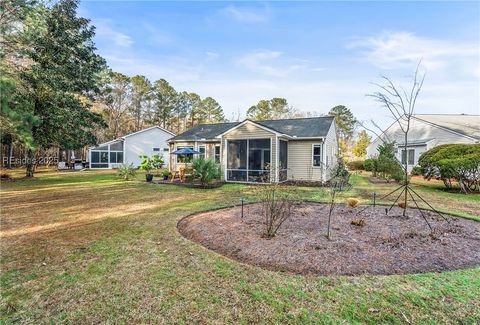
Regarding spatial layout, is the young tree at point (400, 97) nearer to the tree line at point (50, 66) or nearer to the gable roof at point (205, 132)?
the gable roof at point (205, 132)

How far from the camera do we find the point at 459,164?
10.7 meters

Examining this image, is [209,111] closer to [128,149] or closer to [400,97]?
[128,149]

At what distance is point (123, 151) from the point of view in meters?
27.8

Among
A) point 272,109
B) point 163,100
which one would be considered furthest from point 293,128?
point 163,100

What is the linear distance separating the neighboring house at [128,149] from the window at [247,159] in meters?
15.1

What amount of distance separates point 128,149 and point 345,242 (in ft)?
91.8

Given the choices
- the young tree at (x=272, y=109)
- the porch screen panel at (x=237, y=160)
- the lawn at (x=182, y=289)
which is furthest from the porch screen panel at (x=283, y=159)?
the young tree at (x=272, y=109)

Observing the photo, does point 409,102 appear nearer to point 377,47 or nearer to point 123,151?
point 377,47

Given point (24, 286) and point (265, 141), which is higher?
point (265, 141)

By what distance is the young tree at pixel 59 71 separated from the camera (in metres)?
13.4

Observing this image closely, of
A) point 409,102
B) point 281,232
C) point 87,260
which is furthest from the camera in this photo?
point 409,102

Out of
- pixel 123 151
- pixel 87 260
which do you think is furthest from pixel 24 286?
pixel 123 151

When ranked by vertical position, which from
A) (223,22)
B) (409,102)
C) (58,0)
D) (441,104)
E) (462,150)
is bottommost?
(462,150)

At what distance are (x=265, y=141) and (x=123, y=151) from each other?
20.4 metres
